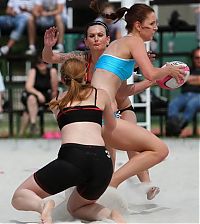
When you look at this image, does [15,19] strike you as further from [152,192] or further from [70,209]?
[70,209]

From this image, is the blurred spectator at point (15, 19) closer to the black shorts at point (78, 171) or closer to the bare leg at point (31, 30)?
the bare leg at point (31, 30)

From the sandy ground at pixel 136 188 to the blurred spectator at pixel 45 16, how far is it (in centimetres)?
225

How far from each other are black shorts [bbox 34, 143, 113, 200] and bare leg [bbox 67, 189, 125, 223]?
15cm

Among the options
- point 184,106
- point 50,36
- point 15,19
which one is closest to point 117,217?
point 50,36

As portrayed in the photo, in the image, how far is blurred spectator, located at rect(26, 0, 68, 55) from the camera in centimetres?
1081

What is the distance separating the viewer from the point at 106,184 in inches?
172

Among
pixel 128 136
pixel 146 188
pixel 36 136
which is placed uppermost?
pixel 128 136

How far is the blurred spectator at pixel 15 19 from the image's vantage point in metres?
10.9

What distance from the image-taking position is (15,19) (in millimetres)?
10961

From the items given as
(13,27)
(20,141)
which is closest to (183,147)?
(20,141)

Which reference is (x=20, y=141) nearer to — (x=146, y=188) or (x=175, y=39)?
(x=175, y=39)

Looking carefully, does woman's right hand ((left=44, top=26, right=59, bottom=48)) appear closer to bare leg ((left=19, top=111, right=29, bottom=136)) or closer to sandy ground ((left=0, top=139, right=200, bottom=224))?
sandy ground ((left=0, top=139, right=200, bottom=224))

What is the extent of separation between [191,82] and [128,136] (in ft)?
18.6

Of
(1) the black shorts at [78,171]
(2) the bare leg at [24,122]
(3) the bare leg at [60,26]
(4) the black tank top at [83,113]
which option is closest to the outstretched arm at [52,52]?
(4) the black tank top at [83,113]
